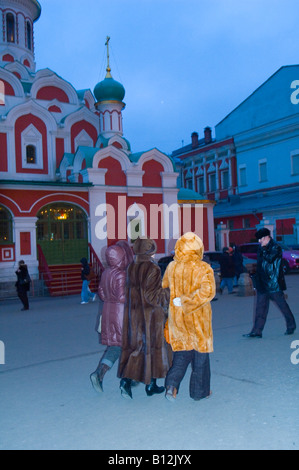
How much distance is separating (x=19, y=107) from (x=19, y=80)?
8.82 feet

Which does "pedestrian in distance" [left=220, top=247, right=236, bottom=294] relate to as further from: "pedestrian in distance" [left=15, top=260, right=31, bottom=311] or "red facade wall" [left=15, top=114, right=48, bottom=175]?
"red facade wall" [left=15, top=114, right=48, bottom=175]

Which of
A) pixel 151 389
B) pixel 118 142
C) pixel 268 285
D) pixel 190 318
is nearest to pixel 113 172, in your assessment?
pixel 118 142

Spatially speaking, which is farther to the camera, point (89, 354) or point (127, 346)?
point (89, 354)

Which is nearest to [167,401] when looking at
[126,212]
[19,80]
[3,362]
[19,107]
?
[3,362]

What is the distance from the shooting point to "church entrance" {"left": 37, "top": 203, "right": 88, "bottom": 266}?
864 inches

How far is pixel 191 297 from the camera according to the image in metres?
5.01

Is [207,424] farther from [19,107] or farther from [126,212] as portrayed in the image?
[19,107]

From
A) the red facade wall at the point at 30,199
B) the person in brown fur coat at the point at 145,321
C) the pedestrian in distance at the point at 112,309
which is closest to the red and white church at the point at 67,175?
the red facade wall at the point at 30,199

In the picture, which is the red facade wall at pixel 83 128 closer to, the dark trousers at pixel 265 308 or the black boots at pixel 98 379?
the dark trousers at pixel 265 308

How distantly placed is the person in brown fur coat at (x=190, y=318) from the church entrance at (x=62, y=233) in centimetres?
1730

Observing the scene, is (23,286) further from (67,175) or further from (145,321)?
(67,175)

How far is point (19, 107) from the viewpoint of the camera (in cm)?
2392
